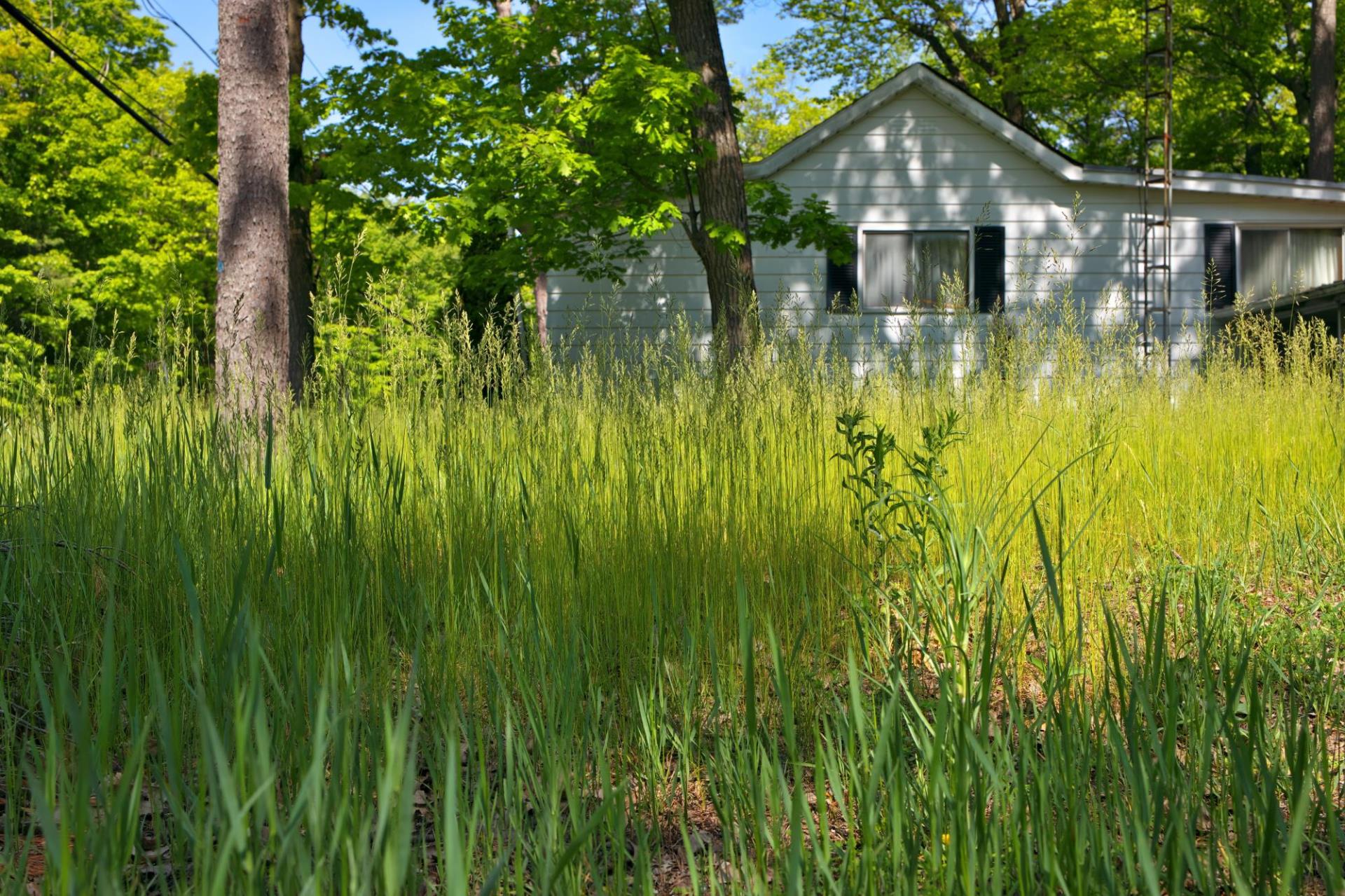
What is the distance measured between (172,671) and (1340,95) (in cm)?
2879

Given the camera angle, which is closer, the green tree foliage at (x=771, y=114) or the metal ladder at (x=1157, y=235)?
the metal ladder at (x=1157, y=235)

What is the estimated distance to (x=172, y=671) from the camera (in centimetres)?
220

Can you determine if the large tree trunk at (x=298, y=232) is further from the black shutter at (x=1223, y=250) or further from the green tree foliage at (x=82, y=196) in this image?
the black shutter at (x=1223, y=250)

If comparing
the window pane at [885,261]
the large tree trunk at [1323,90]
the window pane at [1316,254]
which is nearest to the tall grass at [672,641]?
the window pane at [885,261]

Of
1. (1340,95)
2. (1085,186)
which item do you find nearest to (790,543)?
(1085,186)

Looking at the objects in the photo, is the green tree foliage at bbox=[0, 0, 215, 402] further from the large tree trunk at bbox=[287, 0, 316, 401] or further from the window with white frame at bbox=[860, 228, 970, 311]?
the window with white frame at bbox=[860, 228, 970, 311]

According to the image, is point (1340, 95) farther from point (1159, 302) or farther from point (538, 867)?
point (538, 867)

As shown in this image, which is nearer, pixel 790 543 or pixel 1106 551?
pixel 790 543

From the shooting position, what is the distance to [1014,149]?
15.5 m

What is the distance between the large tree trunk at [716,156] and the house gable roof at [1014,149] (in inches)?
176

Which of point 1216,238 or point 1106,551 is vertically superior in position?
point 1216,238

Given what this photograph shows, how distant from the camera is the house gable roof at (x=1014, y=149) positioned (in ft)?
49.8

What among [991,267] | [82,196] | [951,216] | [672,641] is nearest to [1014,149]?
[951,216]

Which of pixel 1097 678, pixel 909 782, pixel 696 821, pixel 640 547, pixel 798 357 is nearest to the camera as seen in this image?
pixel 909 782
